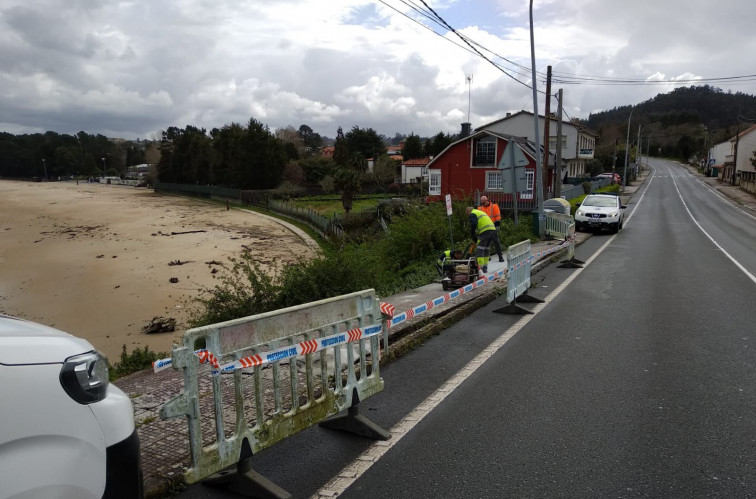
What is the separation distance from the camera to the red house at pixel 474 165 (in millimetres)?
40469

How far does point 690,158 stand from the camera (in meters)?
129

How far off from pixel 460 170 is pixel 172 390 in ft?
127

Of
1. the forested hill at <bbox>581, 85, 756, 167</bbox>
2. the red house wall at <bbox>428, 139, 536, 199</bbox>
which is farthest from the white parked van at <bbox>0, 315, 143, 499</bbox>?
the forested hill at <bbox>581, 85, 756, 167</bbox>

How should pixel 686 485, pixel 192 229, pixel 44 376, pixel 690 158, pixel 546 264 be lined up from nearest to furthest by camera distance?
pixel 44 376, pixel 686 485, pixel 546 264, pixel 192 229, pixel 690 158

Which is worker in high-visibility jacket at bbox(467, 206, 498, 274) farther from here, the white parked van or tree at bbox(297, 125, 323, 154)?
tree at bbox(297, 125, 323, 154)

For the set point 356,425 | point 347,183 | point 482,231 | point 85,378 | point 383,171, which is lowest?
point 356,425

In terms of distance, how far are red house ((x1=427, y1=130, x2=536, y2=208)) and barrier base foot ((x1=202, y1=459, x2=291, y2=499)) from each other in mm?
36645

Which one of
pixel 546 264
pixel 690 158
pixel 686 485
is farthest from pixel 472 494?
pixel 690 158

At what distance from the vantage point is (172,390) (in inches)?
210

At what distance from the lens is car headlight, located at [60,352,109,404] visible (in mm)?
2162

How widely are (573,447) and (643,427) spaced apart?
0.81 m

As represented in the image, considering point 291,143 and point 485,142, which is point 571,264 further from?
point 291,143

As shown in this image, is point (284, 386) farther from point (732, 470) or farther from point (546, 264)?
point (546, 264)

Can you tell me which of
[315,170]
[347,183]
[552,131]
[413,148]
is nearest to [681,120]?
[413,148]
